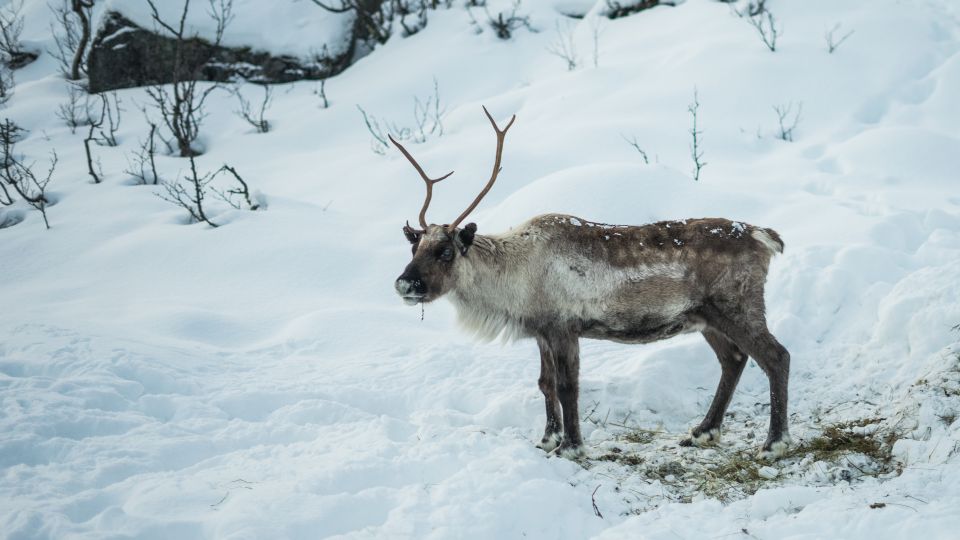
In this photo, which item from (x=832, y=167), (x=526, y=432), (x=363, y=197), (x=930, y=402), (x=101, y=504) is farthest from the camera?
(x=363, y=197)

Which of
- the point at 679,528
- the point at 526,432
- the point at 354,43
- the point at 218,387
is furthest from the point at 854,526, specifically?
the point at 354,43

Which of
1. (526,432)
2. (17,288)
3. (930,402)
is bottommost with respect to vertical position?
(17,288)

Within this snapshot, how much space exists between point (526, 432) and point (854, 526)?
1.93 metres

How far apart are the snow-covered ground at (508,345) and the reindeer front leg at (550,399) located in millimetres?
197

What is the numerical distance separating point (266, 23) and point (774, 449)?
13.5m

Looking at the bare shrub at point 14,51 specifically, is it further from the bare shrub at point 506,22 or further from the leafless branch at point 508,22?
the leafless branch at point 508,22

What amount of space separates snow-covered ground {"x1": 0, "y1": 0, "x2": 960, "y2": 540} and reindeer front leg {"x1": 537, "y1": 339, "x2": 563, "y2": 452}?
0.65 feet

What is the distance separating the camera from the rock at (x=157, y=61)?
13.2 meters

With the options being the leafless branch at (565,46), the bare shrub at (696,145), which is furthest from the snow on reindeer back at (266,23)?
the bare shrub at (696,145)

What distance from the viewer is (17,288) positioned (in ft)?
23.6

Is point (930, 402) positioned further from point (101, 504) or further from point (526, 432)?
point (101, 504)

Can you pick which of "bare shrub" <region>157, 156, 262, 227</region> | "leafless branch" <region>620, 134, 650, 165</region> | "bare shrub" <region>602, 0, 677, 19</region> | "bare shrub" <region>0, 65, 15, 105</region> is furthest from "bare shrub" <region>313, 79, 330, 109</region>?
"bare shrub" <region>0, 65, 15, 105</region>

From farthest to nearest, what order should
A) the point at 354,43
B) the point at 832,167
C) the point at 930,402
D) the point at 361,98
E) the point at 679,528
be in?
1. the point at 354,43
2. the point at 361,98
3. the point at 832,167
4. the point at 930,402
5. the point at 679,528

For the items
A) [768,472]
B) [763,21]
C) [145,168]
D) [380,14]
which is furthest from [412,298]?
[380,14]
